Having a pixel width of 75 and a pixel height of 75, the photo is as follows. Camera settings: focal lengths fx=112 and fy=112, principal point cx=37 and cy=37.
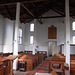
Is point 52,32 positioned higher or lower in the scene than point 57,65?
higher

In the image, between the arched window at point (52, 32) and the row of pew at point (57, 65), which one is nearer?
the row of pew at point (57, 65)

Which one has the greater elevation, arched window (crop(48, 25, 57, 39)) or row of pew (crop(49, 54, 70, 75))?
arched window (crop(48, 25, 57, 39))

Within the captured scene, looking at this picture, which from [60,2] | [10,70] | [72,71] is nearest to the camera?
[10,70]

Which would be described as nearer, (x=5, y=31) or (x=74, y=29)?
(x=5, y=31)

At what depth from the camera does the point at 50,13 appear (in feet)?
52.7

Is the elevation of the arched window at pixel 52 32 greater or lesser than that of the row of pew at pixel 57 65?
greater

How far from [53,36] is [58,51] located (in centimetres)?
224

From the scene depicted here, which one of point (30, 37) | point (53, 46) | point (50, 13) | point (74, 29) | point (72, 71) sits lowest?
point (72, 71)

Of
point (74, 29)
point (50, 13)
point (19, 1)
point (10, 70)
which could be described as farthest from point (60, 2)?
point (10, 70)

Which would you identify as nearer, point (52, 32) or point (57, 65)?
point (57, 65)

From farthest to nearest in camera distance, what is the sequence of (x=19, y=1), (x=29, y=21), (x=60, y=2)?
1. (x=29, y=21)
2. (x=60, y=2)
3. (x=19, y=1)

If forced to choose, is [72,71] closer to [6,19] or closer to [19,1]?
[19,1]

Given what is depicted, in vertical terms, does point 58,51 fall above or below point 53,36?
below

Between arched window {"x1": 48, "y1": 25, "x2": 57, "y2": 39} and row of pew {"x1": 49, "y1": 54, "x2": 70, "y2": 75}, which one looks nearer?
row of pew {"x1": 49, "y1": 54, "x2": 70, "y2": 75}
